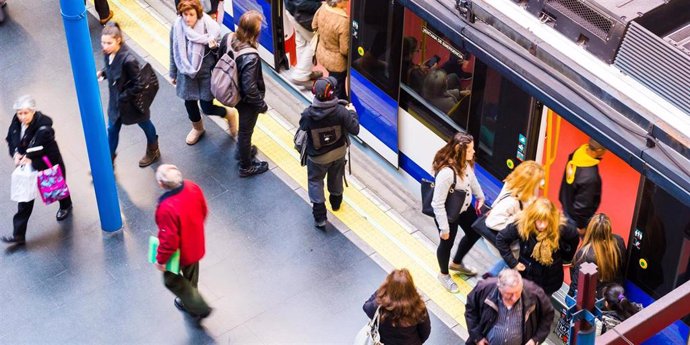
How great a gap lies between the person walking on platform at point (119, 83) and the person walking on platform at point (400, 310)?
3531 millimetres

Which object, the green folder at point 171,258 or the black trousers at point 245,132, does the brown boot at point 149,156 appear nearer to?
the black trousers at point 245,132

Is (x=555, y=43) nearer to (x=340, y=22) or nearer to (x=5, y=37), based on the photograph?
(x=340, y=22)

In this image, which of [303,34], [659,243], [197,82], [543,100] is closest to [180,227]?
[197,82]

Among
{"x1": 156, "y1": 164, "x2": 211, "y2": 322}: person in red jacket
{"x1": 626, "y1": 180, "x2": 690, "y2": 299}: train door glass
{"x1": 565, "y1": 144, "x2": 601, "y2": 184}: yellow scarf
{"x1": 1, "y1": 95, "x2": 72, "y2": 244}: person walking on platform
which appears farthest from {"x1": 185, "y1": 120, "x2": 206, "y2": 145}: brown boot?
{"x1": 626, "y1": 180, "x2": 690, "y2": 299}: train door glass

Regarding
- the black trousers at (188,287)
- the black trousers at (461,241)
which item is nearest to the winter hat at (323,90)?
the black trousers at (461,241)

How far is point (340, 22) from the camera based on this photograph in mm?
10898

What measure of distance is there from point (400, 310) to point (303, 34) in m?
4.84

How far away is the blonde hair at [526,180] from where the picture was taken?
8.73 metres

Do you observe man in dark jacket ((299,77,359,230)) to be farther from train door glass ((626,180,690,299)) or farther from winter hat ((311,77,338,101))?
train door glass ((626,180,690,299))

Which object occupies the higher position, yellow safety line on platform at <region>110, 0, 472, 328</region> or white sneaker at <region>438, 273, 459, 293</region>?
white sneaker at <region>438, 273, 459, 293</region>

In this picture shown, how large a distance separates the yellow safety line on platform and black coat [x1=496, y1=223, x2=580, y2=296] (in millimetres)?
979

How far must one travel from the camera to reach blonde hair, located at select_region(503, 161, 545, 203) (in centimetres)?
873

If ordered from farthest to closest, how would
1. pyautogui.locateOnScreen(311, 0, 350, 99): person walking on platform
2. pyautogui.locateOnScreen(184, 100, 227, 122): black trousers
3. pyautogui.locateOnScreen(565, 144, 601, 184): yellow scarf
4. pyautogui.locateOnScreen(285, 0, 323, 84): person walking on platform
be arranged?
pyautogui.locateOnScreen(285, 0, 323, 84): person walking on platform
pyautogui.locateOnScreen(184, 100, 227, 122): black trousers
pyautogui.locateOnScreen(311, 0, 350, 99): person walking on platform
pyautogui.locateOnScreen(565, 144, 601, 184): yellow scarf

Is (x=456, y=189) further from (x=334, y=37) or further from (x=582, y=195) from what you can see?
(x=334, y=37)
